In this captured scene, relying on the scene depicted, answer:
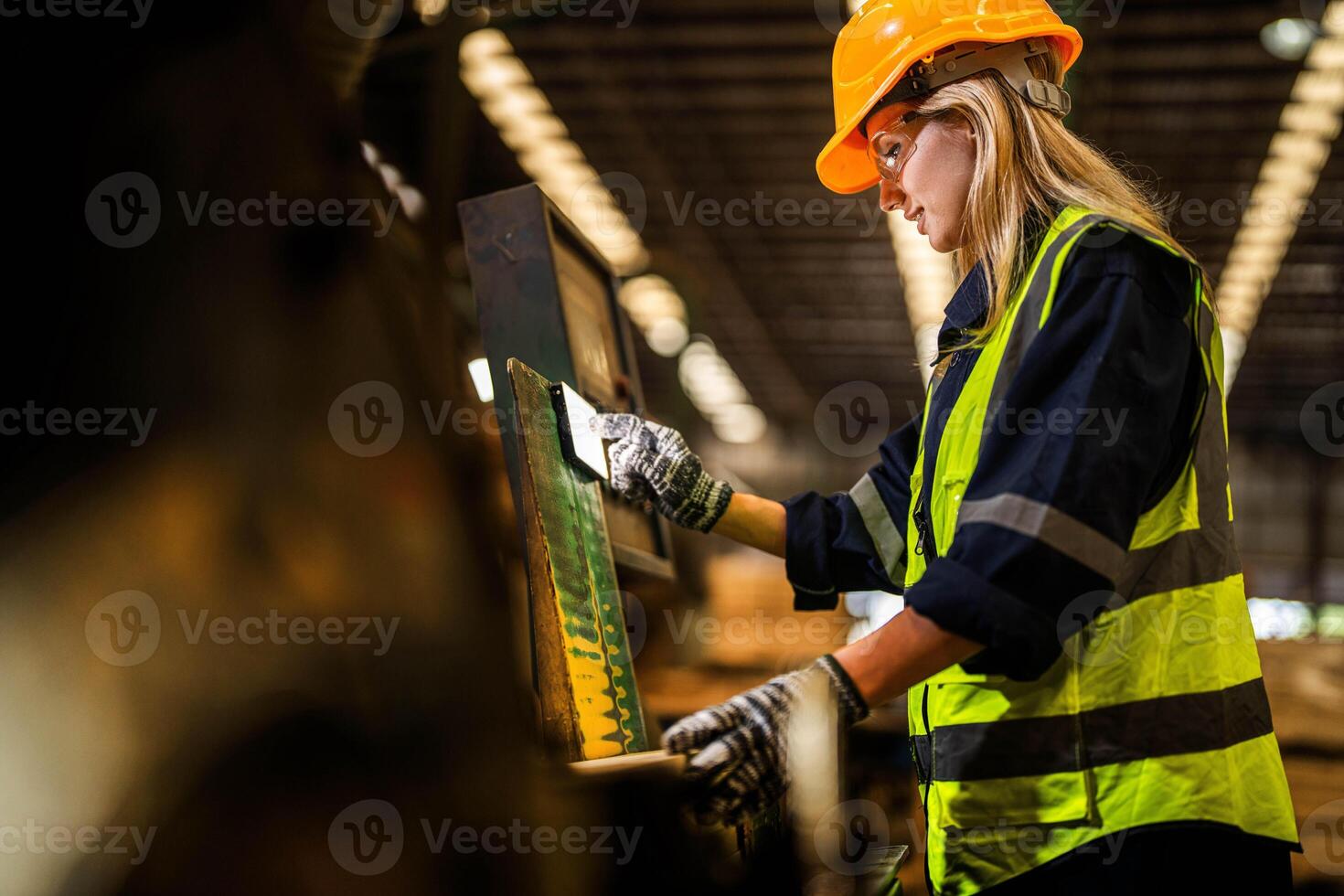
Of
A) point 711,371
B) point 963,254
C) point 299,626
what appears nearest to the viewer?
point 963,254

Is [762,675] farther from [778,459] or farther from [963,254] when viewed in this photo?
[778,459]

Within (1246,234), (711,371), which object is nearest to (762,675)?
(1246,234)

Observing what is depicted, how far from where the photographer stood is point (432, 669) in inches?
91.3

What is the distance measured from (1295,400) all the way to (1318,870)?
13.7 m

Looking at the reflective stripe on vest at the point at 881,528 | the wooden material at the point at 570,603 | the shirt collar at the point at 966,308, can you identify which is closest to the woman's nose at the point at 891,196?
the shirt collar at the point at 966,308

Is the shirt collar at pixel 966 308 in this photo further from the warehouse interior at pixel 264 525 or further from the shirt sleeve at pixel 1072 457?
the warehouse interior at pixel 264 525

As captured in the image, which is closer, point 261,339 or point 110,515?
point 110,515

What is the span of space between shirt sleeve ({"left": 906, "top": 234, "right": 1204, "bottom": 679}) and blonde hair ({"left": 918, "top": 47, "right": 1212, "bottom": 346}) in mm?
174

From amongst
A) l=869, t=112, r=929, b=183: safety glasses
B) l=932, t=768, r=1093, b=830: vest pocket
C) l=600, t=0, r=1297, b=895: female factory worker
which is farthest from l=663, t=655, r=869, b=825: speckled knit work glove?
l=869, t=112, r=929, b=183: safety glasses

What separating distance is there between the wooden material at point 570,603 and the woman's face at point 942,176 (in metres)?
0.78

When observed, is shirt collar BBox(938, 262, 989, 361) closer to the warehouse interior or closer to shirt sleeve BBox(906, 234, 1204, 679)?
shirt sleeve BBox(906, 234, 1204, 679)

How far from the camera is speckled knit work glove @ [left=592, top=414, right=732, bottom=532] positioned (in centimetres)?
235

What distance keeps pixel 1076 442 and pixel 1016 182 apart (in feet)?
1.75

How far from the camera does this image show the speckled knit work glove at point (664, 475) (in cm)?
235
